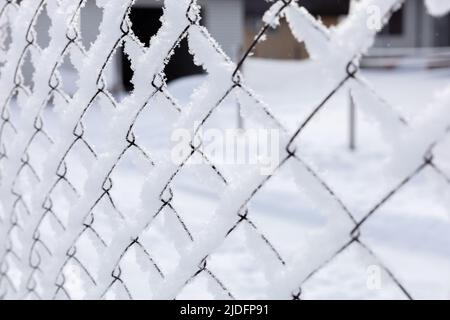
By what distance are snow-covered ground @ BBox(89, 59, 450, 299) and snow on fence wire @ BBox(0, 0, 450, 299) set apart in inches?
0.8

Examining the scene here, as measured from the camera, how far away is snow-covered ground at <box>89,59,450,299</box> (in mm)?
944

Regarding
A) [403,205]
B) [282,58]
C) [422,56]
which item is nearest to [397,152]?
[403,205]

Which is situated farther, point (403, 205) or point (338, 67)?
point (403, 205)

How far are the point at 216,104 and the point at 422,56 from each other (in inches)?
754

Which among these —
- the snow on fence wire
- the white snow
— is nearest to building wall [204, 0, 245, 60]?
the snow on fence wire

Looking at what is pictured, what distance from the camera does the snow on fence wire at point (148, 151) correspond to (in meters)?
0.86

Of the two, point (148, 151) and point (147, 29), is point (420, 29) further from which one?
point (148, 151)

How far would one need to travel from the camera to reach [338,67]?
855 mm

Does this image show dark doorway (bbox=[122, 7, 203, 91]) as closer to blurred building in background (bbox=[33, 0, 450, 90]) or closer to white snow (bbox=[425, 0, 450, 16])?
blurred building in background (bbox=[33, 0, 450, 90])

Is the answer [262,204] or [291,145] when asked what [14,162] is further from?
[262,204]

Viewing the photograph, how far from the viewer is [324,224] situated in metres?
3.21

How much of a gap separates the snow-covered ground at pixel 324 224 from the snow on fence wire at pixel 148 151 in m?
0.02

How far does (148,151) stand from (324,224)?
6.59 ft

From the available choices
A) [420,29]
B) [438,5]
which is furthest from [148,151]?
[420,29]
